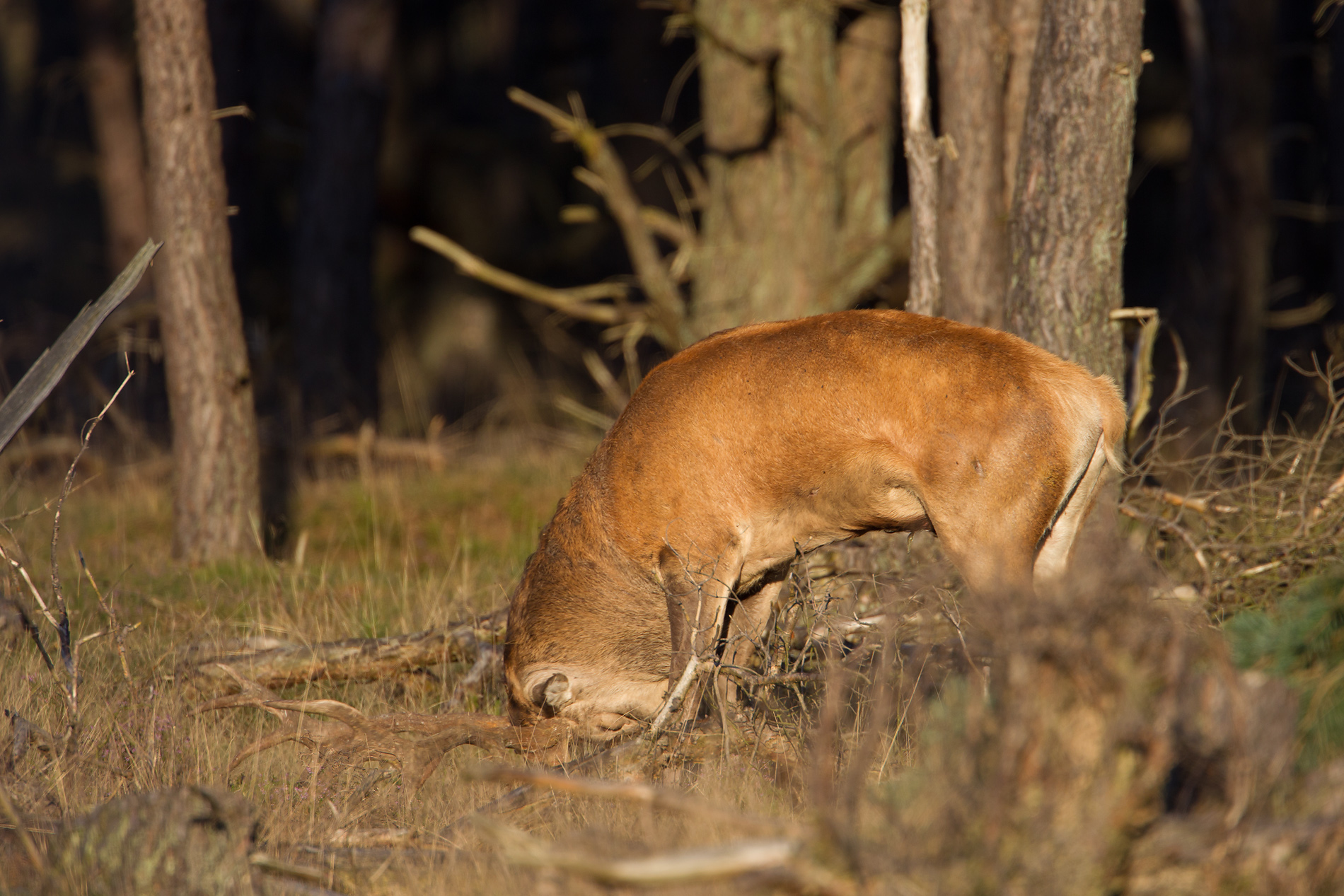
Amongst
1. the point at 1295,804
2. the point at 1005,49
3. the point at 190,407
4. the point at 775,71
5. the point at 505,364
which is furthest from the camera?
the point at 505,364

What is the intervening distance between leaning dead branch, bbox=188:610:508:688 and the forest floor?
0.17 ft

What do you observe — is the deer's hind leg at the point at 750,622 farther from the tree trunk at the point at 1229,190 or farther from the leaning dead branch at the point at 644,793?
the tree trunk at the point at 1229,190

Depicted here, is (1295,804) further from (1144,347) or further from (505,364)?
(505,364)

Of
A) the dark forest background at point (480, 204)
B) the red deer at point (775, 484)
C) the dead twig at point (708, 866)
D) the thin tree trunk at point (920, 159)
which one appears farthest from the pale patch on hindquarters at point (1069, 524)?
the dark forest background at point (480, 204)

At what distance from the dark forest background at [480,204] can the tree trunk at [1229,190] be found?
21mm

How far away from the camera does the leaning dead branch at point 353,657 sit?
4.59m

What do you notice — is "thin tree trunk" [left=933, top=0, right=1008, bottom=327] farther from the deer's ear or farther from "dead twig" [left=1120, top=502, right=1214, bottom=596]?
the deer's ear

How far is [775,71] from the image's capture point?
318 inches

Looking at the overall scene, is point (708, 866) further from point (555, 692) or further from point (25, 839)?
point (555, 692)

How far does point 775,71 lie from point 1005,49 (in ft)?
8.00

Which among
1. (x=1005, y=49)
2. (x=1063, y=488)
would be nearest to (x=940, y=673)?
(x=1063, y=488)

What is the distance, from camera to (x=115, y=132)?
13.2 metres

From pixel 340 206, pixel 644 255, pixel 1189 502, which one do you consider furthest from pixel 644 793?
pixel 340 206

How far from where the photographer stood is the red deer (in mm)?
3236
